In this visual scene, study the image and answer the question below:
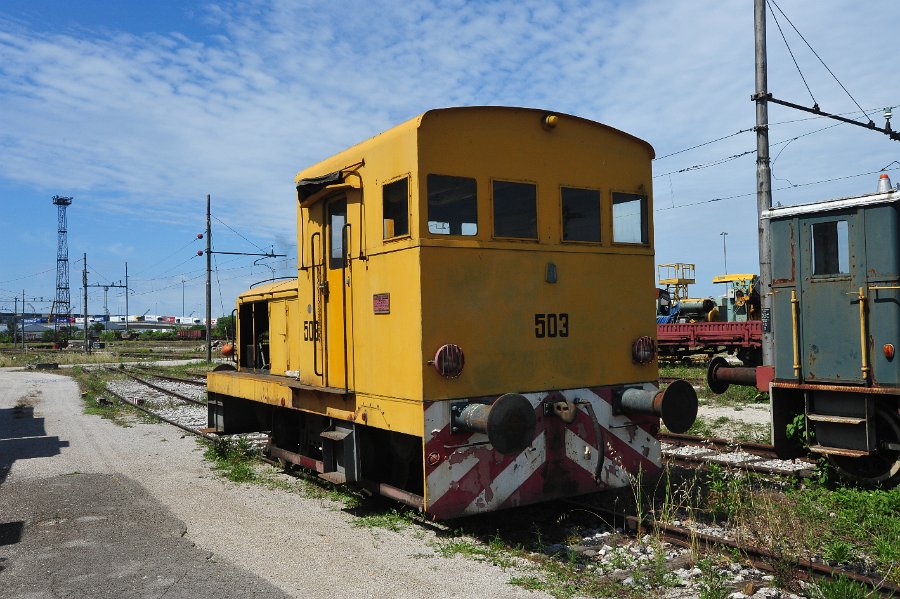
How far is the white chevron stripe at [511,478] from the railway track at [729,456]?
223 cm

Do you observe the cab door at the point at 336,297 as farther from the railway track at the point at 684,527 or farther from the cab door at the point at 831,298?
the cab door at the point at 831,298

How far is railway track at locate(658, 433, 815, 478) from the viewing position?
8102 mm

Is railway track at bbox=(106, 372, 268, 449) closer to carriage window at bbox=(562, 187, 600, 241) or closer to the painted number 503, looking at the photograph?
the painted number 503

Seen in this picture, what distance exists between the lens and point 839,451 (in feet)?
23.6

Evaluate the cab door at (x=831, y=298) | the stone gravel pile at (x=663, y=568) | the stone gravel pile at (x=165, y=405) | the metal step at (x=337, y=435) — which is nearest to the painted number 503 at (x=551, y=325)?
the stone gravel pile at (x=663, y=568)

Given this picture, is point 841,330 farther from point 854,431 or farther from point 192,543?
point 192,543

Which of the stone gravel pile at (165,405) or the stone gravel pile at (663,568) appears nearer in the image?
the stone gravel pile at (663,568)

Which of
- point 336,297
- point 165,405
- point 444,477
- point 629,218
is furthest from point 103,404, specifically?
point 629,218

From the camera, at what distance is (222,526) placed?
21.4 feet

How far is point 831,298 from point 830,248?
53 cm

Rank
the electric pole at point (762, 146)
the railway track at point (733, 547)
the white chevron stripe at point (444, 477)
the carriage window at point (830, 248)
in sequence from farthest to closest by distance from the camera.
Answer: the electric pole at point (762, 146) → the carriage window at point (830, 248) → the white chevron stripe at point (444, 477) → the railway track at point (733, 547)

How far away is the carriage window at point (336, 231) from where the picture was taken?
22.5 feet

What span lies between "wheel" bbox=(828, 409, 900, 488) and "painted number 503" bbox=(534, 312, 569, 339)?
342 cm

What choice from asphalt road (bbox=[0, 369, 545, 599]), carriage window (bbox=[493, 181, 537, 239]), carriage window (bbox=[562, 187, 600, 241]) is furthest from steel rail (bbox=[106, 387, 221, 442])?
carriage window (bbox=[562, 187, 600, 241])
